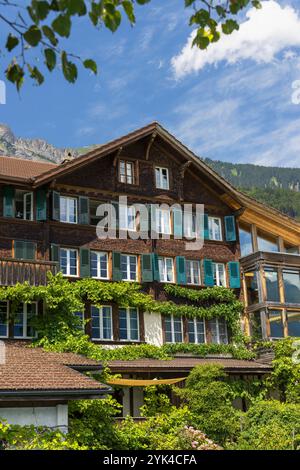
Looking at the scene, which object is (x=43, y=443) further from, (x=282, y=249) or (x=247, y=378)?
(x=282, y=249)

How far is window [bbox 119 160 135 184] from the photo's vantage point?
3616 cm

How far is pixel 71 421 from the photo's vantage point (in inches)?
845

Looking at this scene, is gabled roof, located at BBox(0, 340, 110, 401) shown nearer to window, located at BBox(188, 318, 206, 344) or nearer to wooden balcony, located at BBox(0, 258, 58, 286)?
wooden balcony, located at BBox(0, 258, 58, 286)

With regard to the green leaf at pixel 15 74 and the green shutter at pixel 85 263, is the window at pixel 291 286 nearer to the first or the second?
the green shutter at pixel 85 263

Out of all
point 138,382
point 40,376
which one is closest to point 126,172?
point 138,382

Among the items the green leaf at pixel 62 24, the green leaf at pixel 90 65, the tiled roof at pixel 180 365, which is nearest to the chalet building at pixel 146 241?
the tiled roof at pixel 180 365

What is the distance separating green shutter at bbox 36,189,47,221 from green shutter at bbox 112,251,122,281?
3.88 m

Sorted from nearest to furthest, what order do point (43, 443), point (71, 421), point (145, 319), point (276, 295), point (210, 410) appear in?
point (43, 443)
point (71, 421)
point (210, 410)
point (145, 319)
point (276, 295)

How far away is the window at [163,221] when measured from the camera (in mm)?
36219

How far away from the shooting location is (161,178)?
Result: 37.5 metres

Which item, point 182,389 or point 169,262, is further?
point 169,262

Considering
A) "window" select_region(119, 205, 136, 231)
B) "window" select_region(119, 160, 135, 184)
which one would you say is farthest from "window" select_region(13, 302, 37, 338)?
"window" select_region(119, 160, 135, 184)
